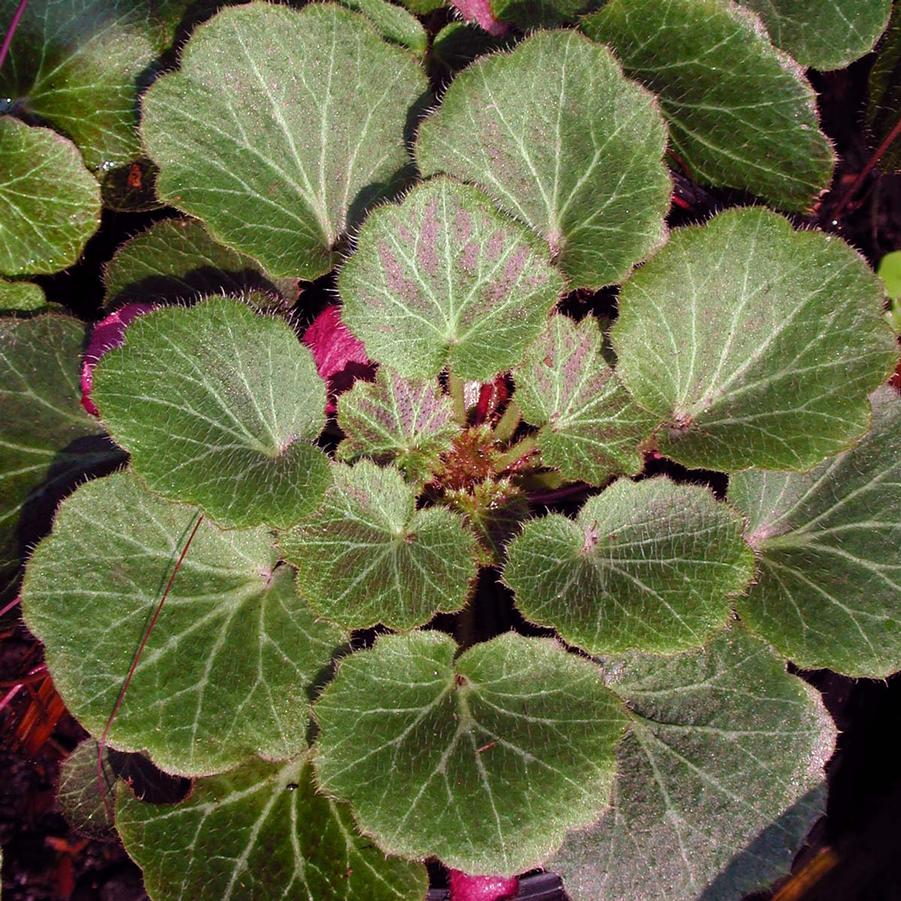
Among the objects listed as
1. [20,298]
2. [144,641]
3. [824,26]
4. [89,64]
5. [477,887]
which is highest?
[824,26]

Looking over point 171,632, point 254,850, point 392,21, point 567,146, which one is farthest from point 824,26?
point 254,850

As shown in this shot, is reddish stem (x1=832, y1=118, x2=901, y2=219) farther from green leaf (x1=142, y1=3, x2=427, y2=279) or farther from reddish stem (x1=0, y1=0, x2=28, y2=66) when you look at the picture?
reddish stem (x1=0, y1=0, x2=28, y2=66)

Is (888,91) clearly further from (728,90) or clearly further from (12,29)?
(12,29)

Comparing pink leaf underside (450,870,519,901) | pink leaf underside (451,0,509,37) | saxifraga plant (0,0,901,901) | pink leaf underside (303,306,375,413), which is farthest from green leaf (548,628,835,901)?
pink leaf underside (451,0,509,37)

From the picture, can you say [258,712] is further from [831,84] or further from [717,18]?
[831,84]

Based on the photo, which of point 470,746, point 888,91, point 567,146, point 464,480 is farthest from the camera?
point 888,91

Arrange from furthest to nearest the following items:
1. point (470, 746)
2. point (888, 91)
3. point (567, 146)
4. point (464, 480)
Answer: point (888, 91), point (464, 480), point (567, 146), point (470, 746)

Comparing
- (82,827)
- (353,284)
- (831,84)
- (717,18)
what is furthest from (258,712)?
(831,84)
